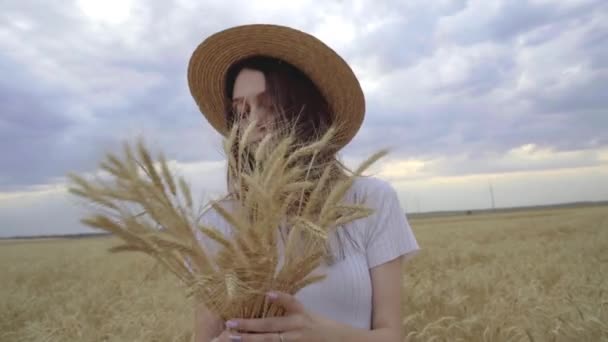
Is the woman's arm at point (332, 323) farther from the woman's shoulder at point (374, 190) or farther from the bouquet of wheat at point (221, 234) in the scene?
the woman's shoulder at point (374, 190)

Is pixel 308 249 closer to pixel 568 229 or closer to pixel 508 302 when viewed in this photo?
pixel 508 302

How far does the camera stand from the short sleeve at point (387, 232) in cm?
178

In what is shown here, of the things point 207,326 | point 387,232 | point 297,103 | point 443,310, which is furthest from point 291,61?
point 443,310

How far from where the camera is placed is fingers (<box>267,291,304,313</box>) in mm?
1252

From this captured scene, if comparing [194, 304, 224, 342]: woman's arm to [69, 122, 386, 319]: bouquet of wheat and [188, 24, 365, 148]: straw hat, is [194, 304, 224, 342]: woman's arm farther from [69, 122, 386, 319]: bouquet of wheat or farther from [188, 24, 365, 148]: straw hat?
[188, 24, 365, 148]: straw hat

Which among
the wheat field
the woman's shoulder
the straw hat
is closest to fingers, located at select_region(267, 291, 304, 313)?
the wheat field

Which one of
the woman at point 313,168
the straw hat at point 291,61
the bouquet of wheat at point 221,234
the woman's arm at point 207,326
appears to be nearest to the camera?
the bouquet of wheat at point 221,234

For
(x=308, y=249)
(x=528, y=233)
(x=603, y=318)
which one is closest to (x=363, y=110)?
(x=308, y=249)

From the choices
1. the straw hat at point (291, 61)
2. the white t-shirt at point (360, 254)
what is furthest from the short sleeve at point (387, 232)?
the straw hat at point (291, 61)

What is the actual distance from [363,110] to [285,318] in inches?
50.1

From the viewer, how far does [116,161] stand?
1.24 m

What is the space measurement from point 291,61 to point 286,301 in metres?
1.17

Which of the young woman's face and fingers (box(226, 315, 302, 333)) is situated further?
the young woman's face

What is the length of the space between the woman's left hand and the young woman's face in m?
0.57
